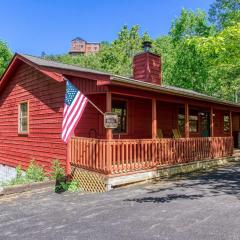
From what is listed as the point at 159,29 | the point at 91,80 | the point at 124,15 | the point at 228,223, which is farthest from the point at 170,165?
the point at 159,29

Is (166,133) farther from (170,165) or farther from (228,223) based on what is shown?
(228,223)

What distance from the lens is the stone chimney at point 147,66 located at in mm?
17969

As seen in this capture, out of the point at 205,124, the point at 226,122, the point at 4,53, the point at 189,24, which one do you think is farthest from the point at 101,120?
the point at 4,53

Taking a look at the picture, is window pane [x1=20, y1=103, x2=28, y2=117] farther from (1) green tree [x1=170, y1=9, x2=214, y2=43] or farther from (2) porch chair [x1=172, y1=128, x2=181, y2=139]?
(1) green tree [x1=170, y1=9, x2=214, y2=43]

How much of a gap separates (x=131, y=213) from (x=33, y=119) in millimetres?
8660

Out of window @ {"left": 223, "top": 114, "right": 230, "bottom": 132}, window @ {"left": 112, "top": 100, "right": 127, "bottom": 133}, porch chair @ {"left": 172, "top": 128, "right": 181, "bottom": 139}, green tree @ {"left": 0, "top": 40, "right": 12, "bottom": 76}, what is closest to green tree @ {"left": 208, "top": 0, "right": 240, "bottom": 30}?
window @ {"left": 223, "top": 114, "right": 230, "bottom": 132}

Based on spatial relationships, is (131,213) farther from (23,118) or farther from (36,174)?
(23,118)

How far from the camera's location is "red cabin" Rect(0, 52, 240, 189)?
1086cm

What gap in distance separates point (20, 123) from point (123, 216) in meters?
10.3

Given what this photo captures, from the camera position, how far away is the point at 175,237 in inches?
233

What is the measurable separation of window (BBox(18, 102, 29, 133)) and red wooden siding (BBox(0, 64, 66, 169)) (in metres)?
0.30

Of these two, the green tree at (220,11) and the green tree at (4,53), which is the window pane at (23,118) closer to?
the green tree at (220,11)

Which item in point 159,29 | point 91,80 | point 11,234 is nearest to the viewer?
point 11,234

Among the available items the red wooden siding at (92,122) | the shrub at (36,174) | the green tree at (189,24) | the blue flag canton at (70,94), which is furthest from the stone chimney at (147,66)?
the green tree at (189,24)
